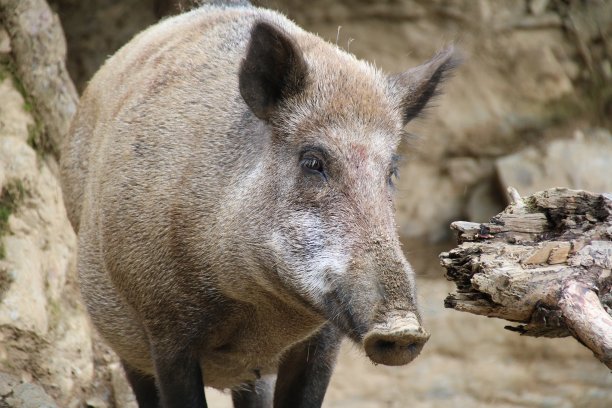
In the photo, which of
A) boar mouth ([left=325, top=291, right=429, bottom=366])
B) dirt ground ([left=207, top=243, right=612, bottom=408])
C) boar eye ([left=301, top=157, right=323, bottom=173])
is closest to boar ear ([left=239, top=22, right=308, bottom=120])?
boar eye ([left=301, top=157, right=323, bottom=173])

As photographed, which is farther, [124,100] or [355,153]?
[124,100]

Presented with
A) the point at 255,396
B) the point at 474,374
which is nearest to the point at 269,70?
the point at 255,396

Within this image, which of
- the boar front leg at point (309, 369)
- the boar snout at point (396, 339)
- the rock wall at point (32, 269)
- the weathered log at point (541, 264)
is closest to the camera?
the boar snout at point (396, 339)

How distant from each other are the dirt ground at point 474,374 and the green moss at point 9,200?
277cm

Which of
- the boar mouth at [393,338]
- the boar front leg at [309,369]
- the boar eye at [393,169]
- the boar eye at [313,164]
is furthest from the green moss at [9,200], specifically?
the boar mouth at [393,338]

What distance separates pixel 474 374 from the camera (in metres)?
9.09

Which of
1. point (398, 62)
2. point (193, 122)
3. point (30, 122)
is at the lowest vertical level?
point (398, 62)

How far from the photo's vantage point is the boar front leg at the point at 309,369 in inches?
190

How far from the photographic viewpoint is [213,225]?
4316mm

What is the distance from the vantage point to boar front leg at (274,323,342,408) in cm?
483

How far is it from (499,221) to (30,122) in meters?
4.30

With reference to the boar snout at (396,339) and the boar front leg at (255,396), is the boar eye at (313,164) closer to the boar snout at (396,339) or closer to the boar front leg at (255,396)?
the boar snout at (396,339)

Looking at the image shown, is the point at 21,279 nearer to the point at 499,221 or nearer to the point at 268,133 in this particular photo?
the point at 268,133

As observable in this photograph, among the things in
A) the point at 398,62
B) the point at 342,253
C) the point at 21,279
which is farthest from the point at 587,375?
the point at 342,253
